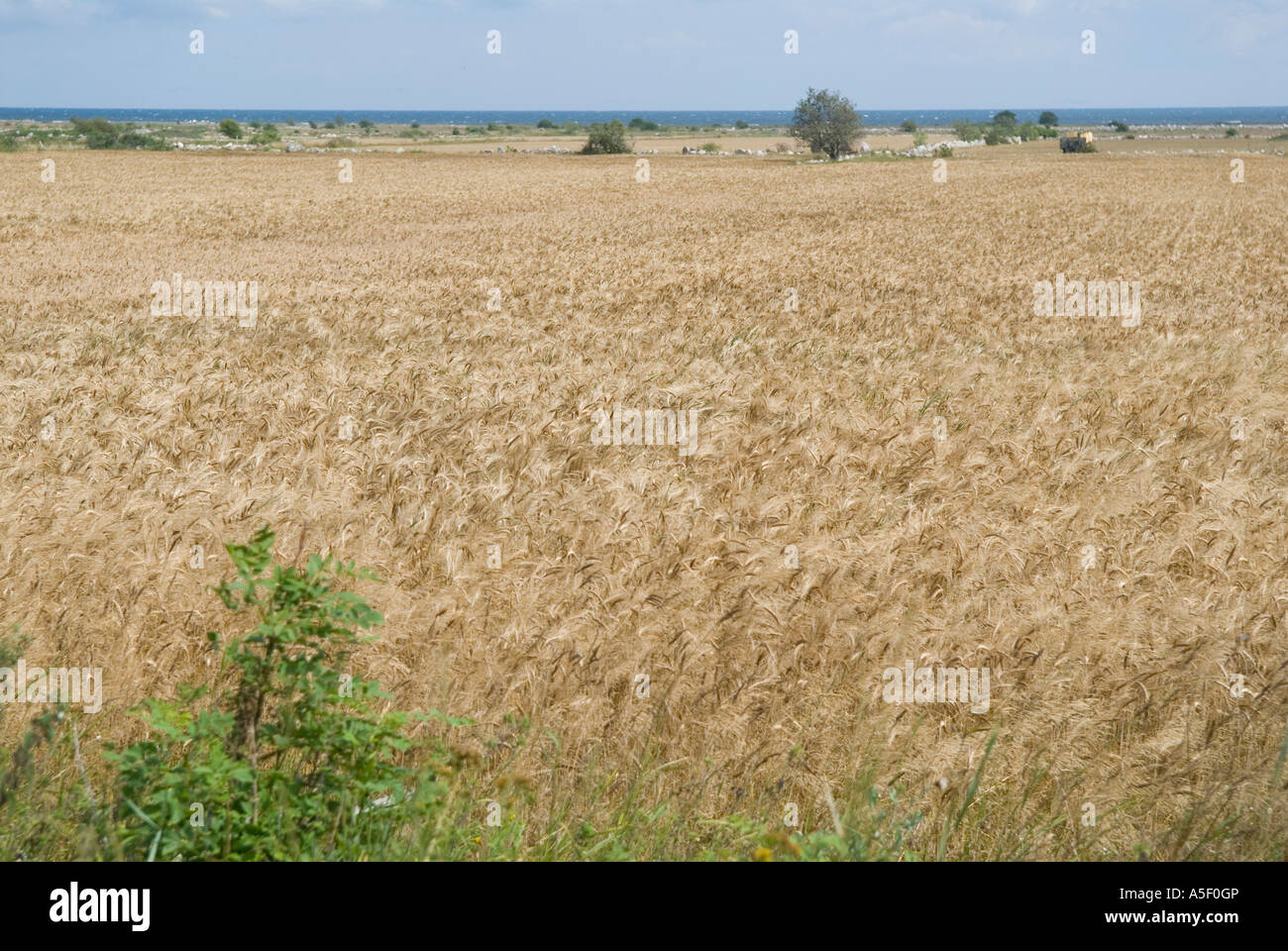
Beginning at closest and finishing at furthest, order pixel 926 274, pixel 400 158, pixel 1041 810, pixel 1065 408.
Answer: pixel 1041 810, pixel 1065 408, pixel 926 274, pixel 400 158

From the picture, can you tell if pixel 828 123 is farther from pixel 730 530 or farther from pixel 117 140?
pixel 730 530

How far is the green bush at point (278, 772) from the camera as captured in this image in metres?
2.89

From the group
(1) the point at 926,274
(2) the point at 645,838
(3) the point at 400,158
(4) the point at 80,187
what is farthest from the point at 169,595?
(3) the point at 400,158

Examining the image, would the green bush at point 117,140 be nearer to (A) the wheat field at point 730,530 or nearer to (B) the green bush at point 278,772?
(A) the wheat field at point 730,530

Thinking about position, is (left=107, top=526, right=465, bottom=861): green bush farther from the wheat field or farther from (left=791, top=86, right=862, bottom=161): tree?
(left=791, top=86, right=862, bottom=161): tree

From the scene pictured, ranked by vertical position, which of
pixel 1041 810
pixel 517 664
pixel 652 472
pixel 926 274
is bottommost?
pixel 1041 810

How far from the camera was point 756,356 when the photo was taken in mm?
10898

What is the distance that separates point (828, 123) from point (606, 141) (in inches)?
632

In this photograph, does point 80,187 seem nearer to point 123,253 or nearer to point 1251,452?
point 123,253

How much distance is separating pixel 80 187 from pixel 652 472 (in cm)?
3897

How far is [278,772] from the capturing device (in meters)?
3.15

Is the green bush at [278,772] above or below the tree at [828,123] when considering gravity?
below

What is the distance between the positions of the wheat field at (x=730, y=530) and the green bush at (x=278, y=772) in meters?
0.45

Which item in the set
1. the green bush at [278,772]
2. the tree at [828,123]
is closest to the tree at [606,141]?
the tree at [828,123]
